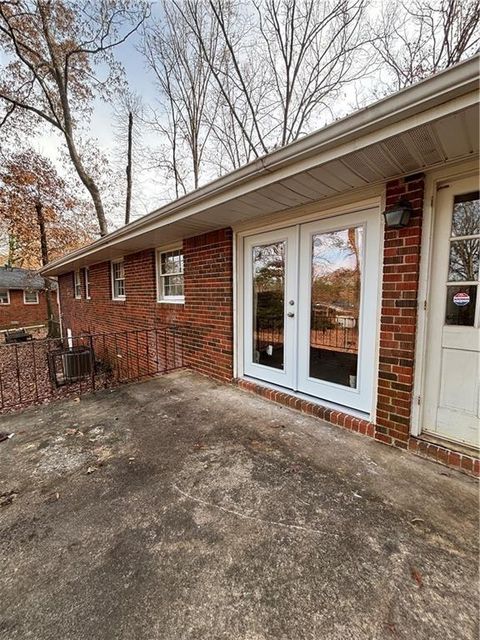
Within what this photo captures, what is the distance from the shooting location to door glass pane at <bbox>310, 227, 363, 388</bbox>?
2.66 m

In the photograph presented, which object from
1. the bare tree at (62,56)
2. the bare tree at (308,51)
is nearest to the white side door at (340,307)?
the bare tree at (308,51)

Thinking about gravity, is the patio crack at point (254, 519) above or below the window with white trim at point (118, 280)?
below

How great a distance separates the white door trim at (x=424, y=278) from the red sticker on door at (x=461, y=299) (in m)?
0.17

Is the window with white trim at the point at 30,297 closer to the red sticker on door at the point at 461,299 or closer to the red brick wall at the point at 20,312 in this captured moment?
the red brick wall at the point at 20,312

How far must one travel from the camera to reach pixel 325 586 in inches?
47.5

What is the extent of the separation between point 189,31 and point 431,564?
1091 cm

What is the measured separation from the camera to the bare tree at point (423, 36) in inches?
201

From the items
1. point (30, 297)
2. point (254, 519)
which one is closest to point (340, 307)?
point (254, 519)

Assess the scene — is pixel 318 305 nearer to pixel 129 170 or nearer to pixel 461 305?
pixel 461 305

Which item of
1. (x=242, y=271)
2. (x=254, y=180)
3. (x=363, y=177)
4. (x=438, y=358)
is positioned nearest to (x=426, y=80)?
(x=363, y=177)

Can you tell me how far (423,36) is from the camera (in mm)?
5605

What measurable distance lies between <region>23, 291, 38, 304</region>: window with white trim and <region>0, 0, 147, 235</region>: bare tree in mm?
11793

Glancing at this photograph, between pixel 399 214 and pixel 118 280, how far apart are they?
6480 millimetres

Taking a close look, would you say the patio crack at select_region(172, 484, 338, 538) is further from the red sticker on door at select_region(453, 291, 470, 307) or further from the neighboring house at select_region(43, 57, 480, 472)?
the red sticker on door at select_region(453, 291, 470, 307)
